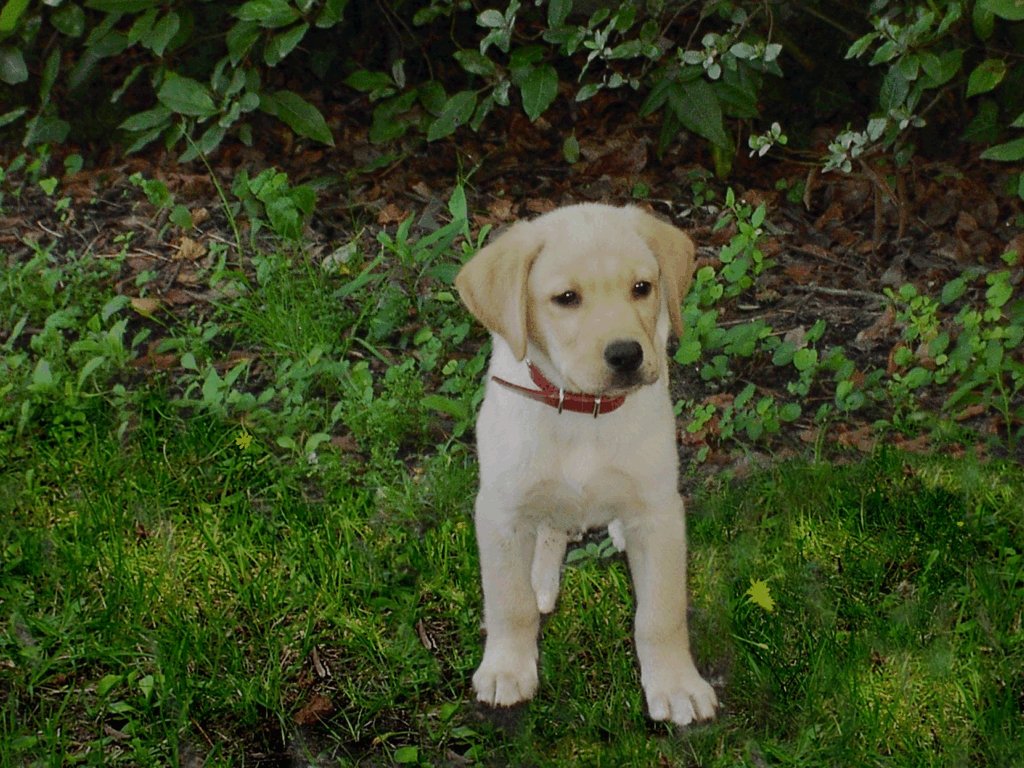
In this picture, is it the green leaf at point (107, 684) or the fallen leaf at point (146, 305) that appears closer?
the green leaf at point (107, 684)

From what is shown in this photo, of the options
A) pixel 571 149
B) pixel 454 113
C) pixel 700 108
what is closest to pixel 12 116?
pixel 454 113

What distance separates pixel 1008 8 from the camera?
13.1ft

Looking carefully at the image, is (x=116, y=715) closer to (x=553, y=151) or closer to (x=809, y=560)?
(x=809, y=560)

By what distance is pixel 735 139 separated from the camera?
577cm

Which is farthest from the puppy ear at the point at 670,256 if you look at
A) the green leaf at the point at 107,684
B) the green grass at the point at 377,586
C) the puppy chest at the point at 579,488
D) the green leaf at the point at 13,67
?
the green leaf at the point at 13,67

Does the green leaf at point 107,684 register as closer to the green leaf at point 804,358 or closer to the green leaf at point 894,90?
the green leaf at point 804,358

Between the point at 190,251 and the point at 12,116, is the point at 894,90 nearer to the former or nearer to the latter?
the point at 190,251

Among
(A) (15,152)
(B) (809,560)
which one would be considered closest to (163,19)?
(A) (15,152)

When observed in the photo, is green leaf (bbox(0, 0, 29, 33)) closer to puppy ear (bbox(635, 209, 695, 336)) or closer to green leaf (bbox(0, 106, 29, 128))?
green leaf (bbox(0, 106, 29, 128))

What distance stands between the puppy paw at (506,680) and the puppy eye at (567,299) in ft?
3.25

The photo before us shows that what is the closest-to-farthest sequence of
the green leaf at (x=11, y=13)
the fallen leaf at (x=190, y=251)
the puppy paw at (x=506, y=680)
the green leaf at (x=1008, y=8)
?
the puppy paw at (x=506, y=680) < the green leaf at (x=1008, y=8) < the green leaf at (x=11, y=13) < the fallen leaf at (x=190, y=251)

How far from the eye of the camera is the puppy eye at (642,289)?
10.1 feet

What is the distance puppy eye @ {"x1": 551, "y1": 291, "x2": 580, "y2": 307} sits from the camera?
305 cm

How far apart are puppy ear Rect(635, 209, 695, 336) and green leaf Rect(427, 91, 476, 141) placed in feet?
6.76
